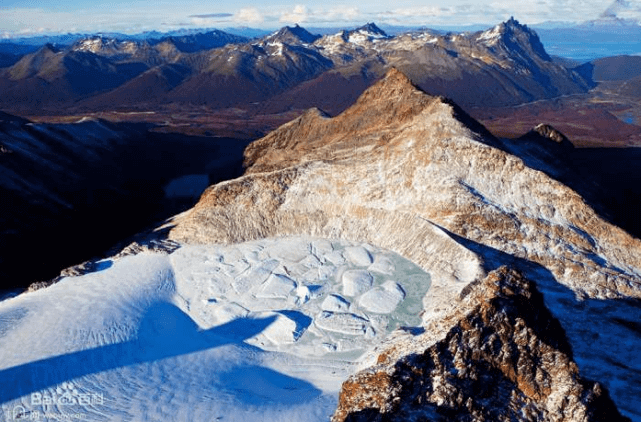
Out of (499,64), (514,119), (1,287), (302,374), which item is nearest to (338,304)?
(302,374)

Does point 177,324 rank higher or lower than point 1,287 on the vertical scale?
higher

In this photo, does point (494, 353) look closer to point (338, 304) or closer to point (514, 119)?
point (338, 304)

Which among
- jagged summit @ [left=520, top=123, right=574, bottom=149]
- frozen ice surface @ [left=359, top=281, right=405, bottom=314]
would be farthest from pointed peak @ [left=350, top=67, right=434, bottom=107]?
frozen ice surface @ [left=359, top=281, right=405, bottom=314]

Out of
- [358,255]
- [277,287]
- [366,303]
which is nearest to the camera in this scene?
[366,303]

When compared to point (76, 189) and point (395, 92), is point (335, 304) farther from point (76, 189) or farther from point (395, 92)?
point (76, 189)

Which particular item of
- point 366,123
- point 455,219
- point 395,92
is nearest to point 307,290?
point 455,219

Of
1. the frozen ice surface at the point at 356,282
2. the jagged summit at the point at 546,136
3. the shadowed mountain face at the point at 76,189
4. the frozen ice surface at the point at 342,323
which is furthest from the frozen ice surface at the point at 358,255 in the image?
the jagged summit at the point at 546,136

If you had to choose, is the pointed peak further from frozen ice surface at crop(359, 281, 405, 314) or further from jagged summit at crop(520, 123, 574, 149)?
frozen ice surface at crop(359, 281, 405, 314)

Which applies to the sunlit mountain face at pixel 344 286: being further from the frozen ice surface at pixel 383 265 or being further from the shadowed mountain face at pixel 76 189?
the shadowed mountain face at pixel 76 189
